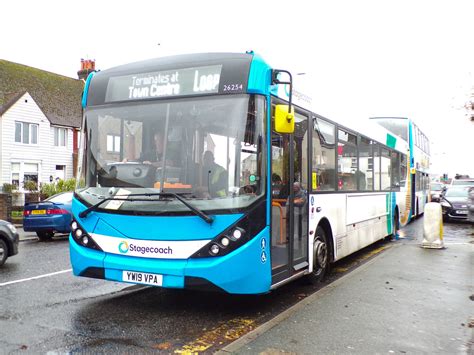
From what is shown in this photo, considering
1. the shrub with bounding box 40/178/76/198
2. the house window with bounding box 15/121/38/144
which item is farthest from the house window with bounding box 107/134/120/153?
the house window with bounding box 15/121/38/144

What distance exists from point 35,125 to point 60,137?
234 cm

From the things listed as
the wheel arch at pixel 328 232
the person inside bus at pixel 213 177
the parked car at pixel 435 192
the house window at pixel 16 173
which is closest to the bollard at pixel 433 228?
the wheel arch at pixel 328 232

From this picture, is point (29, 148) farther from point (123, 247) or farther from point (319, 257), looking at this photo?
point (123, 247)

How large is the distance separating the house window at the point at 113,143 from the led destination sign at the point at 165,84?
50 cm

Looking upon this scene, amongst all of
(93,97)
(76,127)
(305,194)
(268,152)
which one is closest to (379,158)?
(305,194)

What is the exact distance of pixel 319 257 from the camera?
23.5ft

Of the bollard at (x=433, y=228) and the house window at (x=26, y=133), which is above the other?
the house window at (x=26, y=133)

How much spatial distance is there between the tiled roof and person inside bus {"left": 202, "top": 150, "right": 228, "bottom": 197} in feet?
97.9

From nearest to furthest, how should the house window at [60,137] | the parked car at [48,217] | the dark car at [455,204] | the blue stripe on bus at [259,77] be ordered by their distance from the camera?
the blue stripe on bus at [259,77], the parked car at [48,217], the dark car at [455,204], the house window at [60,137]

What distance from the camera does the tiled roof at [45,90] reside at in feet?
108

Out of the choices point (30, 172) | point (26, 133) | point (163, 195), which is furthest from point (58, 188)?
point (163, 195)

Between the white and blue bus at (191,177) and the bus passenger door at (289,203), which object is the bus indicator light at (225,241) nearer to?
the white and blue bus at (191,177)

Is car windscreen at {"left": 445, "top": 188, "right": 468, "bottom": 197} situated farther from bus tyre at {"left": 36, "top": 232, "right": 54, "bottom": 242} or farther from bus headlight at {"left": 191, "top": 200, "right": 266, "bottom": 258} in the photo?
bus headlight at {"left": 191, "top": 200, "right": 266, "bottom": 258}

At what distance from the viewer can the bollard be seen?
1075 centimetres
